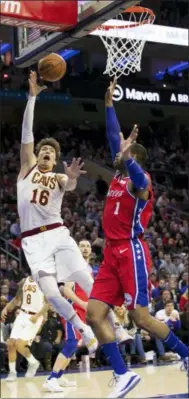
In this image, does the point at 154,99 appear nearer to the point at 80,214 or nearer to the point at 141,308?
the point at 80,214

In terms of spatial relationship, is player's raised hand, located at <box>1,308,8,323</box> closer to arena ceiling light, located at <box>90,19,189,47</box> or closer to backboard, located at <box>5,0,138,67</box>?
arena ceiling light, located at <box>90,19,189,47</box>

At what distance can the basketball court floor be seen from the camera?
8.12 m

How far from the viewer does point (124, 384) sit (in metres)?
6.17

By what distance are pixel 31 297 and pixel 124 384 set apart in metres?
4.91

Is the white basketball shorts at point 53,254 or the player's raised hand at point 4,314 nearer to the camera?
the white basketball shorts at point 53,254

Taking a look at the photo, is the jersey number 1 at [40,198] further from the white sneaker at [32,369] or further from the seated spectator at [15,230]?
the seated spectator at [15,230]

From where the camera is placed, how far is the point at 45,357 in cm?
1201

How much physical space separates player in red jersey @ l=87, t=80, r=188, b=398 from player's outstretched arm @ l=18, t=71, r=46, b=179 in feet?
3.22

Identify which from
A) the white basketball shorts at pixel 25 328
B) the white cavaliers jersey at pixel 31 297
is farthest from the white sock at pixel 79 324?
the white cavaliers jersey at pixel 31 297

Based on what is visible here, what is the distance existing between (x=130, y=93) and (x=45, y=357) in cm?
1096

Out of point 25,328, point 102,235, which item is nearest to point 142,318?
point 25,328

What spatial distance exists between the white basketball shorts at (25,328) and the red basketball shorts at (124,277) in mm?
4654

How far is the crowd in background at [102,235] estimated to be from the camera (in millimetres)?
12719

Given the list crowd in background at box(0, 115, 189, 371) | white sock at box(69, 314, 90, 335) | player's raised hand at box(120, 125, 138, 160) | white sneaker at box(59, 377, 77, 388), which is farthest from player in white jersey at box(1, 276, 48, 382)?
player's raised hand at box(120, 125, 138, 160)
